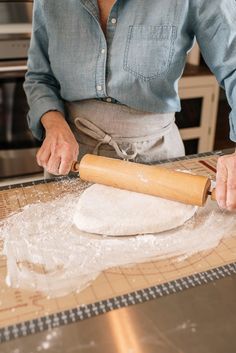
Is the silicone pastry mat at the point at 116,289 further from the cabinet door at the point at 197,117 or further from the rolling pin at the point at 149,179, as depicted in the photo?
the cabinet door at the point at 197,117

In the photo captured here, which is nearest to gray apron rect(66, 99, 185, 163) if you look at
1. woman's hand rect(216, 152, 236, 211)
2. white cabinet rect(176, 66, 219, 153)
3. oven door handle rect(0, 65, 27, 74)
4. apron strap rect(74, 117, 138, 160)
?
apron strap rect(74, 117, 138, 160)

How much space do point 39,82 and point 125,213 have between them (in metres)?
0.45

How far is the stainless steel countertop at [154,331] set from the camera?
48 centimetres

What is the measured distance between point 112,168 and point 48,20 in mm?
385

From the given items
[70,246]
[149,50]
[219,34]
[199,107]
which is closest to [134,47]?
[149,50]

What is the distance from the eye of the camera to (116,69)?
2.90 feet

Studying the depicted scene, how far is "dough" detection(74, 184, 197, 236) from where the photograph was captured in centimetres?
69

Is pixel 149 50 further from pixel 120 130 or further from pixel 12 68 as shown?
pixel 12 68

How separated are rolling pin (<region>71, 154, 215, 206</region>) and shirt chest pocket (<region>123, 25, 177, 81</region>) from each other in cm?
23

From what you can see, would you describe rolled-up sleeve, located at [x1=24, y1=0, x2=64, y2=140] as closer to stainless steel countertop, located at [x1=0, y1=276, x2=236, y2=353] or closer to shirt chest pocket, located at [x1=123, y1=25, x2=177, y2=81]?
shirt chest pocket, located at [x1=123, y1=25, x2=177, y2=81]

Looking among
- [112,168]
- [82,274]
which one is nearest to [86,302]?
[82,274]

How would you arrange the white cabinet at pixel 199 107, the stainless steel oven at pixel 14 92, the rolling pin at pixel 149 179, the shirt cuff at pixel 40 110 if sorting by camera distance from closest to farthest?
the rolling pin at pixel 149 179 < the shirt cuff at pixel 40 110 < the stainless steel oven at pixel 14 92 < the white cabinet at pixel 199 107

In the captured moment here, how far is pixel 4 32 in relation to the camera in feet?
4.71

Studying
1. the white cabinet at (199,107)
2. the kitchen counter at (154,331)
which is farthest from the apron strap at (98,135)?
the white cabinet at (199,107)
